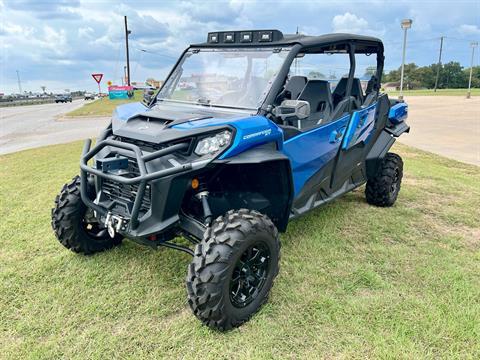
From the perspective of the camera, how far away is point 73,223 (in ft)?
12.4

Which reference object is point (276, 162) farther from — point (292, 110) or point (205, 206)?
point (205, 206)

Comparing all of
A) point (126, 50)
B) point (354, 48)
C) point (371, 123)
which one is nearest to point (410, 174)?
point (371, 123)

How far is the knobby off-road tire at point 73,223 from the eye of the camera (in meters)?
3.75

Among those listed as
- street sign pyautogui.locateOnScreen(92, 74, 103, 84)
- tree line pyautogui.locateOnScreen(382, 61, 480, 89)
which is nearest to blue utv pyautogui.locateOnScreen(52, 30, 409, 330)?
street sign pyautogui.locateOnScreen(92, 74, 103, 84)

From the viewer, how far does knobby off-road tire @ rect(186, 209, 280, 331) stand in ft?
9.27

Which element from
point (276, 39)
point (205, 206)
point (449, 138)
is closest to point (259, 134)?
point (205, 206)

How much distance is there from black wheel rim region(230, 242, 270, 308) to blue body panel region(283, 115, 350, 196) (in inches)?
34.4

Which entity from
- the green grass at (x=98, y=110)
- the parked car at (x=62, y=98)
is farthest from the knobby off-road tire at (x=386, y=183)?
the parked car at (x=62, y=98)

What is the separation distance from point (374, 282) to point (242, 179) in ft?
4.74

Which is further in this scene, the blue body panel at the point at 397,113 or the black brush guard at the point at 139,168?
the blue body panel at the point at 397,113

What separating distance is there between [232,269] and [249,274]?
31 centimetres

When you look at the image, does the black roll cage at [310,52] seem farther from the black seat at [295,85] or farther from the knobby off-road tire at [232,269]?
the knobby off-road tire at [232,269]

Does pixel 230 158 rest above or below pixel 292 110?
below

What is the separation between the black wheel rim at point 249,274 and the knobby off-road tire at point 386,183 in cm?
284
